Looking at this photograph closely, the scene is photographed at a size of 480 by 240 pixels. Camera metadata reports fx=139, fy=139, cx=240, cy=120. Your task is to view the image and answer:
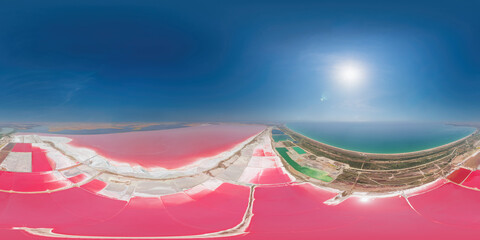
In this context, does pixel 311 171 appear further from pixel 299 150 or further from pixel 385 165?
pixel 385 165

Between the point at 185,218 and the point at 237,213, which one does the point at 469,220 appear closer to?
the point at 237,213

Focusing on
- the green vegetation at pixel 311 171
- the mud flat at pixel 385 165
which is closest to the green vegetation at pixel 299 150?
the mud flat at pixel 385 165

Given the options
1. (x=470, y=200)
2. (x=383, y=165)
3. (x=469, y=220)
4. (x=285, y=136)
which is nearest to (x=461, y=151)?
(x=470, y=200)

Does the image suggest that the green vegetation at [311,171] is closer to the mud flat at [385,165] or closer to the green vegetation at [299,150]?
the mud flat at [385,165]

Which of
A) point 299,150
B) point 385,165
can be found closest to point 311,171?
point 299,150

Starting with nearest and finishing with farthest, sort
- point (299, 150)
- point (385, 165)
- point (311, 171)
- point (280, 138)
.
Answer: point (311, 171) < point (385, 165) < point (299, 150) < point (280, 138)

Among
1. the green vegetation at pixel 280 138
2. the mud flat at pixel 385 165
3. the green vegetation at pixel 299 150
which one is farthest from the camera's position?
the green vegetation at pixel 280 138

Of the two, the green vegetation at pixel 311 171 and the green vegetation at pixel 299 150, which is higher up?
the green vegetation at pixel 299 150

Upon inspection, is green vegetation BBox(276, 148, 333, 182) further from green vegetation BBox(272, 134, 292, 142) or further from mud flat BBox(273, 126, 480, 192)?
green vegetation BBox(272, 134, 292, 142)

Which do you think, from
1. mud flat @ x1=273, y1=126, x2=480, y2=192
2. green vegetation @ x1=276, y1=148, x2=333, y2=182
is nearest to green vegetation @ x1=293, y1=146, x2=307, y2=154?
mud flat @ x1=273, y1=126, x2=480, y2=192

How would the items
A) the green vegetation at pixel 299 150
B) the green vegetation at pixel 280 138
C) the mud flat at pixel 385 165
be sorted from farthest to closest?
the green vegetation at pixel 280 138
the green vegetation at pixel 299 150
the mud flat at pixel 385 165

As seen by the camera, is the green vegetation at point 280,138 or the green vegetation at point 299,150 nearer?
the green vegetation at point 299,150
